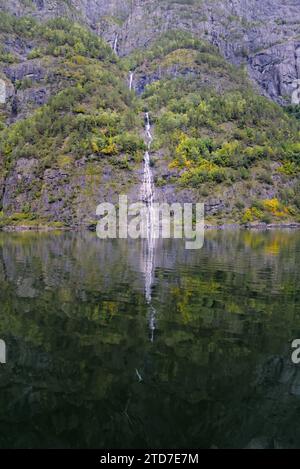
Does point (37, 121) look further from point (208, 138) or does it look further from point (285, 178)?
point (285, 178)

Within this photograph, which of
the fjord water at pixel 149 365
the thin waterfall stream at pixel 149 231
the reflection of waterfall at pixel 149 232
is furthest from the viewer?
the reflection of waterfall at pixel 149 232

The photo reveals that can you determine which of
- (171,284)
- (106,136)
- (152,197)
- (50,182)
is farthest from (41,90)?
(171,284)

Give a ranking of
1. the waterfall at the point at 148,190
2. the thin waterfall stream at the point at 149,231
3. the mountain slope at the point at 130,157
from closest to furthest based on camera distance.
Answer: the thin waterfall stream at the point at 149,231 < the waterfall at the point at 148,190 < the mountain slope at the point at 130,157

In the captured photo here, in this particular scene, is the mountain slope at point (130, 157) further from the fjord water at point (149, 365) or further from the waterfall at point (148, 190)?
the fjord water at point (149, 365)

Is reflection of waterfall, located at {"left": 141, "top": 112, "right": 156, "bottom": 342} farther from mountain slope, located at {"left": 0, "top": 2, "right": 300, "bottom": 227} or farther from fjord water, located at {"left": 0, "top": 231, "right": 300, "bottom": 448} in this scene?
mountain slope, located at {"left": 0, "top": 2, "right": 300, "bottom": 227}

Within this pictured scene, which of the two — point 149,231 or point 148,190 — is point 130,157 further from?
point 149,231

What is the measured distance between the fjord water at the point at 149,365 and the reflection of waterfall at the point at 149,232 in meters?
0.44

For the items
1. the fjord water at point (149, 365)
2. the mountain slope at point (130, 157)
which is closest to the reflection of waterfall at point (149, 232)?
the fjord water at point (149, 365)

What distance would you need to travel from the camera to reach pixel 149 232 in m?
120

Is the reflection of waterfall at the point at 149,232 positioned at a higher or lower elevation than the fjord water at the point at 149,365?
higher

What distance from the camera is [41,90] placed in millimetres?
193250

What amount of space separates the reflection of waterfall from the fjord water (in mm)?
441

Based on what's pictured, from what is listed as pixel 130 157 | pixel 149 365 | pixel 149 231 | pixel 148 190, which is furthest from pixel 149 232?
pixel 149 365

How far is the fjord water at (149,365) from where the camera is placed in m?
13.6
